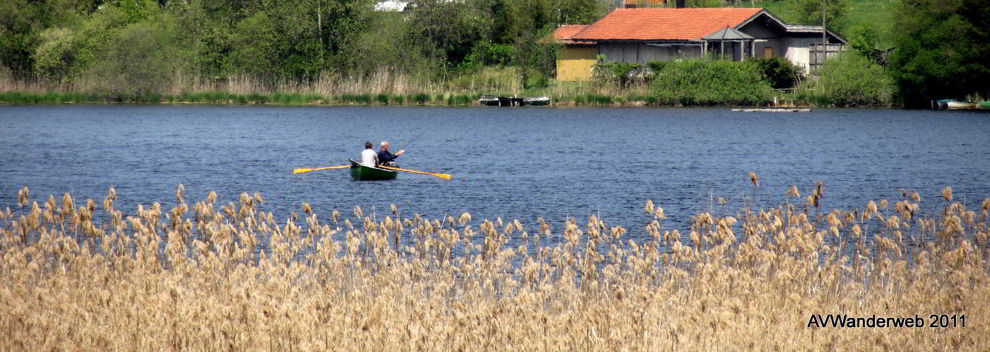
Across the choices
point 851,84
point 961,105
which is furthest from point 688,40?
point 961,105

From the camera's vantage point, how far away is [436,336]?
1219 cm

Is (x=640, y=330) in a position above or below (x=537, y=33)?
below

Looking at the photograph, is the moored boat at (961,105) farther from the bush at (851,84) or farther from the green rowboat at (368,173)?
the green rowboat at (368,173)

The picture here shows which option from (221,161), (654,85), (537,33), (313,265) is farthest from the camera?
(537,33)

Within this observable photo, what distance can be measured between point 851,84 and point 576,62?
20812 mm

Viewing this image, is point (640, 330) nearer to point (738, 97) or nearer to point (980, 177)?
point (980, 177)

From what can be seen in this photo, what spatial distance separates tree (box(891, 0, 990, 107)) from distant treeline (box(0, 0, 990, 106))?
29cm

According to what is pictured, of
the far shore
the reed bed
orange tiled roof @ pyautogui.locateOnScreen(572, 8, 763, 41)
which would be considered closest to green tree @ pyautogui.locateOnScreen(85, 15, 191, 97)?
the far shore

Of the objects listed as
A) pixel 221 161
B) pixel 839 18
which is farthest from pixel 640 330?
pixel 839 18

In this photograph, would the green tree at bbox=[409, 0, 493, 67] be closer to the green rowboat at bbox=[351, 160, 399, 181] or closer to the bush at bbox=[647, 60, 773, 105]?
the bush at bbox=[647, 60, 773, 105]

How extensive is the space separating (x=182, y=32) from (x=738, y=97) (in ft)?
143

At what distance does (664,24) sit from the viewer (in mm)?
93750

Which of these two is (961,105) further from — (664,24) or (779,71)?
(664,24)

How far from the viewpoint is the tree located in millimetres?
78750
